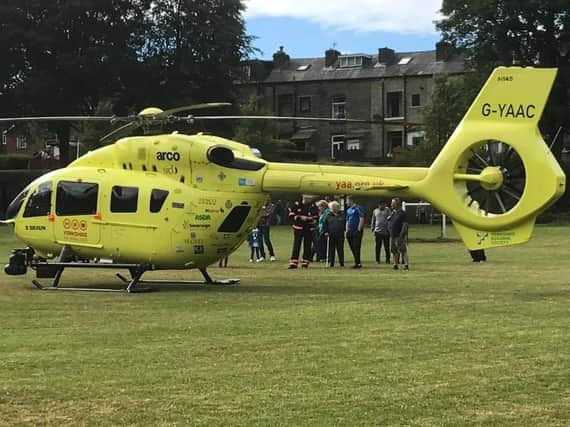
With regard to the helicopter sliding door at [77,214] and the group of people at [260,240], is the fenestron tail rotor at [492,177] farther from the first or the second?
the group of people at [260,240]

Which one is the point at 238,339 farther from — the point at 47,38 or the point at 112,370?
the point at 47,38

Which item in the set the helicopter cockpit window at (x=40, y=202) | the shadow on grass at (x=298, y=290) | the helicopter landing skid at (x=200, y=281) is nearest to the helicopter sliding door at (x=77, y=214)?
the helicopter cockpit window at (x=40, y=202)

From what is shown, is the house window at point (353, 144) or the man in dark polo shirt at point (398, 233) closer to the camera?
the man in dark polo shirt at point (398, 233)

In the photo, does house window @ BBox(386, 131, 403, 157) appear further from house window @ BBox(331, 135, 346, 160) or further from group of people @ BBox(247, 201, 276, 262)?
group of people @ BBox(247, 201, 276, 262)

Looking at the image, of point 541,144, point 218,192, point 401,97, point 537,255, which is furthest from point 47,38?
point 541,144

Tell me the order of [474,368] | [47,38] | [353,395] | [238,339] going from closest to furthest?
[353,395] < [474,368] < [238,339] < [47,38]

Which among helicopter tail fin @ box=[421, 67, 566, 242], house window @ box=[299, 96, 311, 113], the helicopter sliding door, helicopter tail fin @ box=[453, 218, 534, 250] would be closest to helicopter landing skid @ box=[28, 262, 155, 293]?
the helicopter sliding door

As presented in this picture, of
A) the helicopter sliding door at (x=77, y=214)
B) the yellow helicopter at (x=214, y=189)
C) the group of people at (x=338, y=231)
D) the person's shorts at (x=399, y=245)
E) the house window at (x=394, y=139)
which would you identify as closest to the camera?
the yellow helicopter at (x=214, y=189)

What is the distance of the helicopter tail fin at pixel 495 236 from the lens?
15688mm

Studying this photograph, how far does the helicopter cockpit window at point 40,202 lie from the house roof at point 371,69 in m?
63.6

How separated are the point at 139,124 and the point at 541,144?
25.9ft

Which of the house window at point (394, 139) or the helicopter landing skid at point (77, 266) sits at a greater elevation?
the house window at point (394, 139)

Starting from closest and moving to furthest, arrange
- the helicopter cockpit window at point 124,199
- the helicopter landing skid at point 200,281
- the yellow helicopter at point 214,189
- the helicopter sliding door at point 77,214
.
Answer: the yellow helicopter at point 214,189
the helicopter cockpit window at point 124,199
the helicopter sliding door at point 77,214
the helicopter landing skid at point 200,281

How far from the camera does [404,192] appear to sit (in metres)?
16.6
